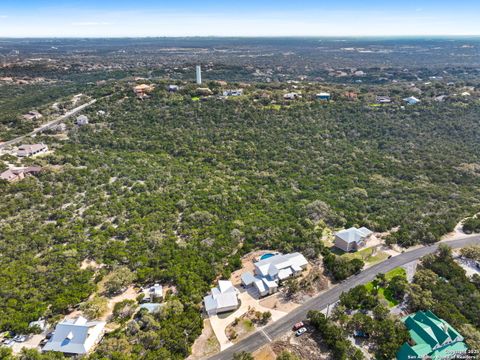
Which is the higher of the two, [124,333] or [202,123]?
[202,123]

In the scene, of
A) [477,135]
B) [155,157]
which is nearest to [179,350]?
[155,157]

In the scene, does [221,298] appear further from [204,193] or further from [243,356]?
[204,193]

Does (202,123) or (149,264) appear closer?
(149,264)

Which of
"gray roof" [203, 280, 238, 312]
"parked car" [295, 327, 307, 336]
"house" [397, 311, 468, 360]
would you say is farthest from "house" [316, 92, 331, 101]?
"parked car" [295, 327, 307, 336]

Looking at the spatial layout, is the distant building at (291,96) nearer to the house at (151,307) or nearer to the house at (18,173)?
the house at (18,173)

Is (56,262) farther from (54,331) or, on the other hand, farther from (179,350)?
(179,350)

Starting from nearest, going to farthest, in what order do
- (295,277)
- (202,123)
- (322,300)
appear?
1. (322,300)
2. (295,277)
3. (202,123)

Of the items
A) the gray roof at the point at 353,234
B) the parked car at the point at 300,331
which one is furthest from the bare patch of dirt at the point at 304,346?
the gray roof at the point at 353,234

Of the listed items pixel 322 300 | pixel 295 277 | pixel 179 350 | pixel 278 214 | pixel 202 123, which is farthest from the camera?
pixel 202 123
